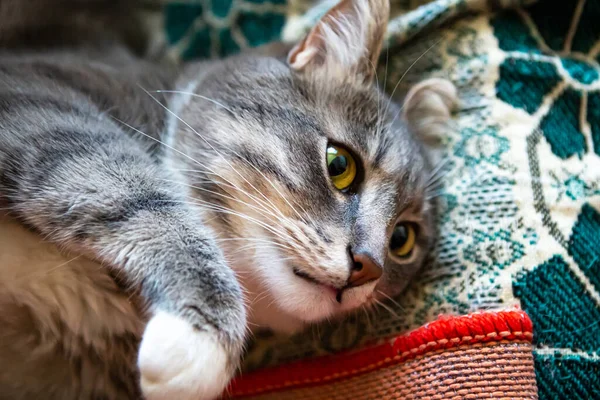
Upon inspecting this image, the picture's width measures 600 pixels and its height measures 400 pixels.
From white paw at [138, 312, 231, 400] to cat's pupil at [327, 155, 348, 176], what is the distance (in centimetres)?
45

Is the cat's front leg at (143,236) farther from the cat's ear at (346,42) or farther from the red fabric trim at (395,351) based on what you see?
the cat's ear at (346,42)

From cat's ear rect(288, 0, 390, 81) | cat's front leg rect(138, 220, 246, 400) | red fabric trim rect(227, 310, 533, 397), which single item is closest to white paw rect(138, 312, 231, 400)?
cat's front leg rect(138, 220, 246, 400)

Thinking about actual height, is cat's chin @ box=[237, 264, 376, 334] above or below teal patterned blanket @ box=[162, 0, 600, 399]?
below

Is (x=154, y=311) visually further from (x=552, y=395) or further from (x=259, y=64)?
(x=552, y=395)

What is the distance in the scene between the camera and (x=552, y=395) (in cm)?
111

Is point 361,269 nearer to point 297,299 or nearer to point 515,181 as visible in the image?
point 297,299

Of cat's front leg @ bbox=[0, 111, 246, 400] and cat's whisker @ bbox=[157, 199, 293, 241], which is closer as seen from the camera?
cat's front leg @ bbox=[0, 111, 246, 400]

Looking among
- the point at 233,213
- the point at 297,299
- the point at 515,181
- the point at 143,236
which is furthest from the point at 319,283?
the point at 515,181

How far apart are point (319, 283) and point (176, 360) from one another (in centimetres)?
31

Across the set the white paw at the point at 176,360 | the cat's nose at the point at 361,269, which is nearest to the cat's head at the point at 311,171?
the cat's nose at the point at 361,269

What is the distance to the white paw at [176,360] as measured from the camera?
0.87m

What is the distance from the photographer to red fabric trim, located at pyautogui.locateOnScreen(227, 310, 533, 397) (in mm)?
1097

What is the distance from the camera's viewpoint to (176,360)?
2.85 feet

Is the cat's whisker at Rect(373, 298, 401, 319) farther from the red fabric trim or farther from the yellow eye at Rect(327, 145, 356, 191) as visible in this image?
the yellow eye at Rect(327, 145, 356, 191)
